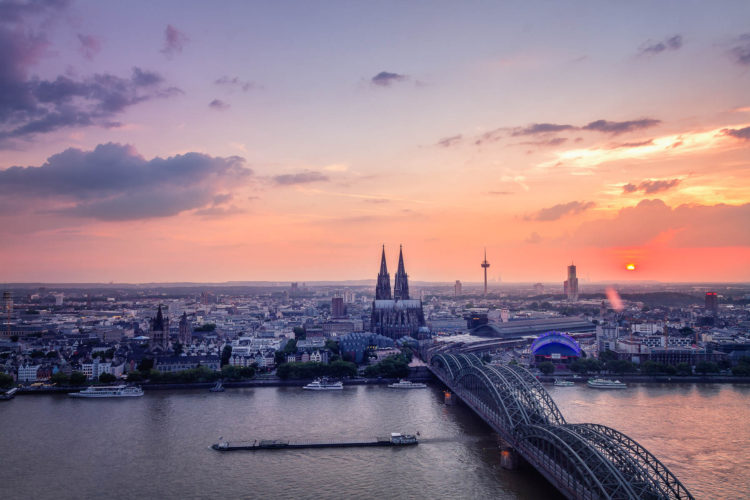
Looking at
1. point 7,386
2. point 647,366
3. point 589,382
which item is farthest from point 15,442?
point 647,366

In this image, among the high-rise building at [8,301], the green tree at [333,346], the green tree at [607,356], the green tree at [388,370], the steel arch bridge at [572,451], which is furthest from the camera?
the high-rise building at [8,301]

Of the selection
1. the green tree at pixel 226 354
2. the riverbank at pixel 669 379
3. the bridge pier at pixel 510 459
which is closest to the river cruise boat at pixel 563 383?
the riverbank at pixel 669 379

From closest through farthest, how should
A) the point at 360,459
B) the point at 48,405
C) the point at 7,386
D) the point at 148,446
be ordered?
the point at 360,459 < the point at 148,446 < the point at 48,405 < the point at 7,386

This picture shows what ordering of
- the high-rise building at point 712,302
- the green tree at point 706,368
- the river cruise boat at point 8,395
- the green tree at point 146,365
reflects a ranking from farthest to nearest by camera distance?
the high-rise building at point 712,302
the green tree at point 146,365
the green tree at point 706,368
the river cruise boat at point 8,395

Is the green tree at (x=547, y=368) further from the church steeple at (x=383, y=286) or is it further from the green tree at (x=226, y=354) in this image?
the church steeple at (x=383, y=286)

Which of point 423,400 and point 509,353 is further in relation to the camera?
point 509,353

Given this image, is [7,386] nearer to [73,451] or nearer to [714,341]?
[73,451]

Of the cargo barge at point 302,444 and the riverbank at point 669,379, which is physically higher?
the cargo barge at point 302,444

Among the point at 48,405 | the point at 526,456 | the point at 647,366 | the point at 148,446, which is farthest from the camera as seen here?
the point at 647,366

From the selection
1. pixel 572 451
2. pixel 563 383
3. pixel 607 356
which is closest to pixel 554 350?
pixel 607 356
